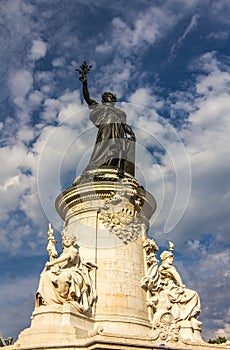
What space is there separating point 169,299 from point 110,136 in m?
7.73

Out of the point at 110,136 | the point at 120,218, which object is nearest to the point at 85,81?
the point at 110,136

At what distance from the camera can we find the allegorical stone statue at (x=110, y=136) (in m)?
18.3

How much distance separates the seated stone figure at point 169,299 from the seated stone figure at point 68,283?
237 cm

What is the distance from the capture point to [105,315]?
14.0 m

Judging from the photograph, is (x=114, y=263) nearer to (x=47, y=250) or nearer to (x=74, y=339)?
(x=47, y=250)

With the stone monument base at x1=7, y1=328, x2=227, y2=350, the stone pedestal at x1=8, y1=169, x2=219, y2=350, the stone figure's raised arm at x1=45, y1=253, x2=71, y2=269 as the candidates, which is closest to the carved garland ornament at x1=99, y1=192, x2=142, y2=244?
the stone pedestal at x1=8, y1=169, x2=219, y2=350

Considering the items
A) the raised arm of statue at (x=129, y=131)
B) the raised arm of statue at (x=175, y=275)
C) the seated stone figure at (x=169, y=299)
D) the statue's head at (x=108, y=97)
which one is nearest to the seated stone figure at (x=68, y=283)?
the seated stone figure at (x=169, y=299)

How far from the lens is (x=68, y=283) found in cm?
1352

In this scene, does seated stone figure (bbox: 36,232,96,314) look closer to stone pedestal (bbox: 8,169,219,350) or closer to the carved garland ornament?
stone pedestal (bbox: 8,169,219,350)

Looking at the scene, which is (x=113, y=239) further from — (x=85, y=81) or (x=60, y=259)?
(x=85, y=81)

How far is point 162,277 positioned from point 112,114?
806 cm

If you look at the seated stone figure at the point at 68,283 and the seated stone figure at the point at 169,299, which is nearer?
the seated stone figure at the point at 68,283

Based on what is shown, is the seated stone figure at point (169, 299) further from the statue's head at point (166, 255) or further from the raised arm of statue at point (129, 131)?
the raised arm of statue at point (129, 131)

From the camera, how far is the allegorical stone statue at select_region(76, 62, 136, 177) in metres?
18.3
